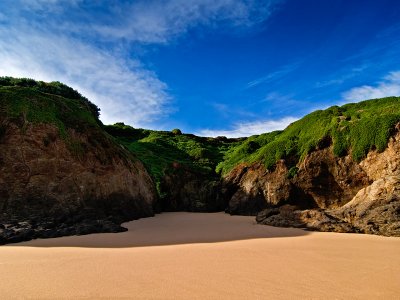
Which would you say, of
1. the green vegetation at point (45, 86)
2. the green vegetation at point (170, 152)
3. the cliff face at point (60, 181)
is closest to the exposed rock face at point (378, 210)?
the cliff face at point (60, 181)

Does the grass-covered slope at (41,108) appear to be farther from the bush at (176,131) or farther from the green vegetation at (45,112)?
the bush at (176,131)

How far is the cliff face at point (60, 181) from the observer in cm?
1120

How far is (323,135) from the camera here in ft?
58.7

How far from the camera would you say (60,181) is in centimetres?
1360

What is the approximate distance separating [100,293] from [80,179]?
36.6 ft

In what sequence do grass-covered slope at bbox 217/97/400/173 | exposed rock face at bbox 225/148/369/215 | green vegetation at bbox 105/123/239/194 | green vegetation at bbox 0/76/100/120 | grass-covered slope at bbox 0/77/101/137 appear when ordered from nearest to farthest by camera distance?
grass-covered slope at bbox 0/77/101/137 → grass-covered slope at bbox 217/97/400/173 → exposed rock face at bbox 225/148/369/215 → green vegetation at bbox 105/123/239/194 → green vegetation at bbox 0/76/100/120

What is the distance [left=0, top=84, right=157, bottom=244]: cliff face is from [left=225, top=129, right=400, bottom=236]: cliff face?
6.71 metres

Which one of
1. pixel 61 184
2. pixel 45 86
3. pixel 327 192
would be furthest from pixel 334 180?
pixel 45 86

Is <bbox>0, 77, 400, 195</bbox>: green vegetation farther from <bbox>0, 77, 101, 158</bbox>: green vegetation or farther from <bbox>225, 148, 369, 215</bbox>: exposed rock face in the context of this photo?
<bbox>225, 148, 369, 215</bbox>: exposed rock face

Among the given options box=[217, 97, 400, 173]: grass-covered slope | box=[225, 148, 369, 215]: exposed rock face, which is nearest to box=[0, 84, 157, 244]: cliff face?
box=[225, 148, 369, 215]: exposed rock face

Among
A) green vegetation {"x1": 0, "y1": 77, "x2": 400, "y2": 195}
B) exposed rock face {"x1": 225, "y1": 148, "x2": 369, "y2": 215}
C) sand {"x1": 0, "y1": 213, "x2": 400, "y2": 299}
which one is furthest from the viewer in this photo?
exposed rock face {"x1": 225, "y1": 148, "x2": 369, "y2": 215}

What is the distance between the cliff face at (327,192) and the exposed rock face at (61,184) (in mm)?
6791

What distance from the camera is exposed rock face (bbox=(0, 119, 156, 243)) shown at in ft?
36.8

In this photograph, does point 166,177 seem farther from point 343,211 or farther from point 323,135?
point 343,211
